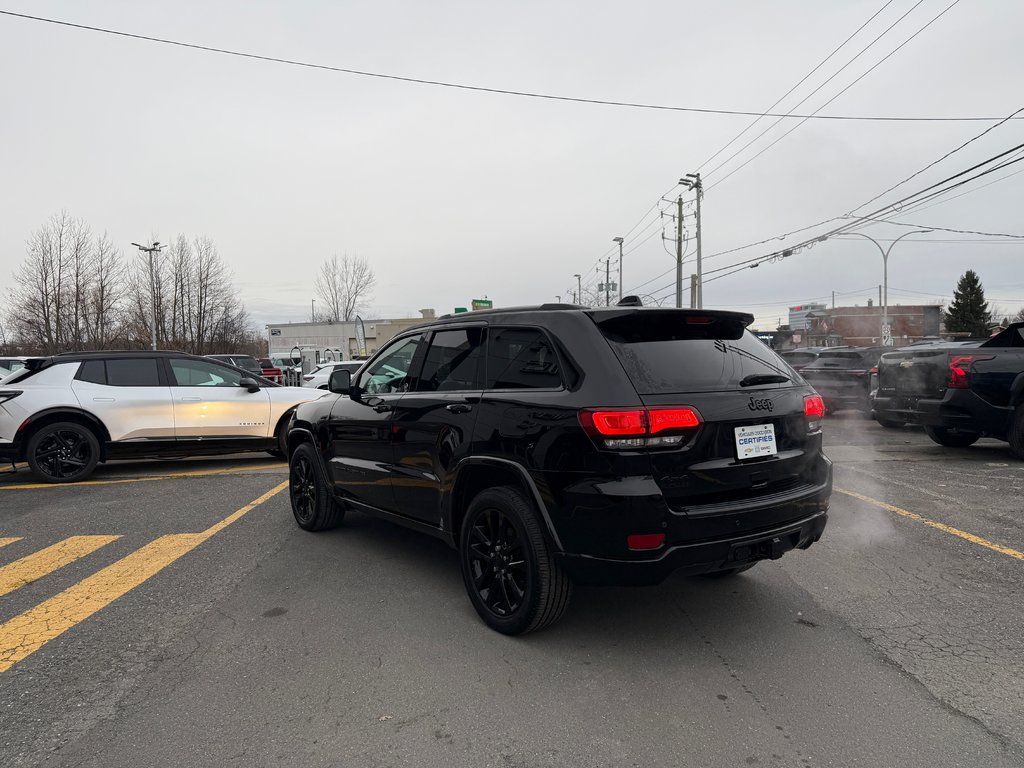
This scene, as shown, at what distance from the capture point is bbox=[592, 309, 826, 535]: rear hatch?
9.76ft

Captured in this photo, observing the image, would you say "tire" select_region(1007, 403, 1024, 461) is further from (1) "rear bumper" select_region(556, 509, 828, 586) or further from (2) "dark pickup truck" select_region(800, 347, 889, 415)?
(1) "rear bumper" select_region(556, 509, 828, 586)

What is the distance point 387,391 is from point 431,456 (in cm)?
83

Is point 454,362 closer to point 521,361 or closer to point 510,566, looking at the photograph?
point 521,361

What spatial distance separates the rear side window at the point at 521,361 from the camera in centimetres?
330

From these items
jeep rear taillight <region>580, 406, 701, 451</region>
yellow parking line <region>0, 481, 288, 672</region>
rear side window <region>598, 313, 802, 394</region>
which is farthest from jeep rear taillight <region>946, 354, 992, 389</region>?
yellow parking line <region>0, 481, 288, 672</region>

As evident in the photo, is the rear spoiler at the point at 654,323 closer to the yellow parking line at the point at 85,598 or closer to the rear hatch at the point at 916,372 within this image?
the yellow parking line at the point at 85,598

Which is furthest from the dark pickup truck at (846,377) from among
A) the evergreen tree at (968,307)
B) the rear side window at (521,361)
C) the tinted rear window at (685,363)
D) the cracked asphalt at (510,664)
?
the evergreen tree at (968,307)

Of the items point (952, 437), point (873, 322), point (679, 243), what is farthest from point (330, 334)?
point (873, 322)

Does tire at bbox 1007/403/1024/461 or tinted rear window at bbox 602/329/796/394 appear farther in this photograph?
tire at bbox 1007/403/1024/461

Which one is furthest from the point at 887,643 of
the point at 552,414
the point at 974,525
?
the point at 974,525

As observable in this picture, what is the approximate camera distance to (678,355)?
3264mm

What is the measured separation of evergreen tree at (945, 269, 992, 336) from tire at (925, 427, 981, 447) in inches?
2882

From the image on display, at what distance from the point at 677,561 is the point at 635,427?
0.63 meters

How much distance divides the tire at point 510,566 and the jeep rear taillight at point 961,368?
7.26 m
